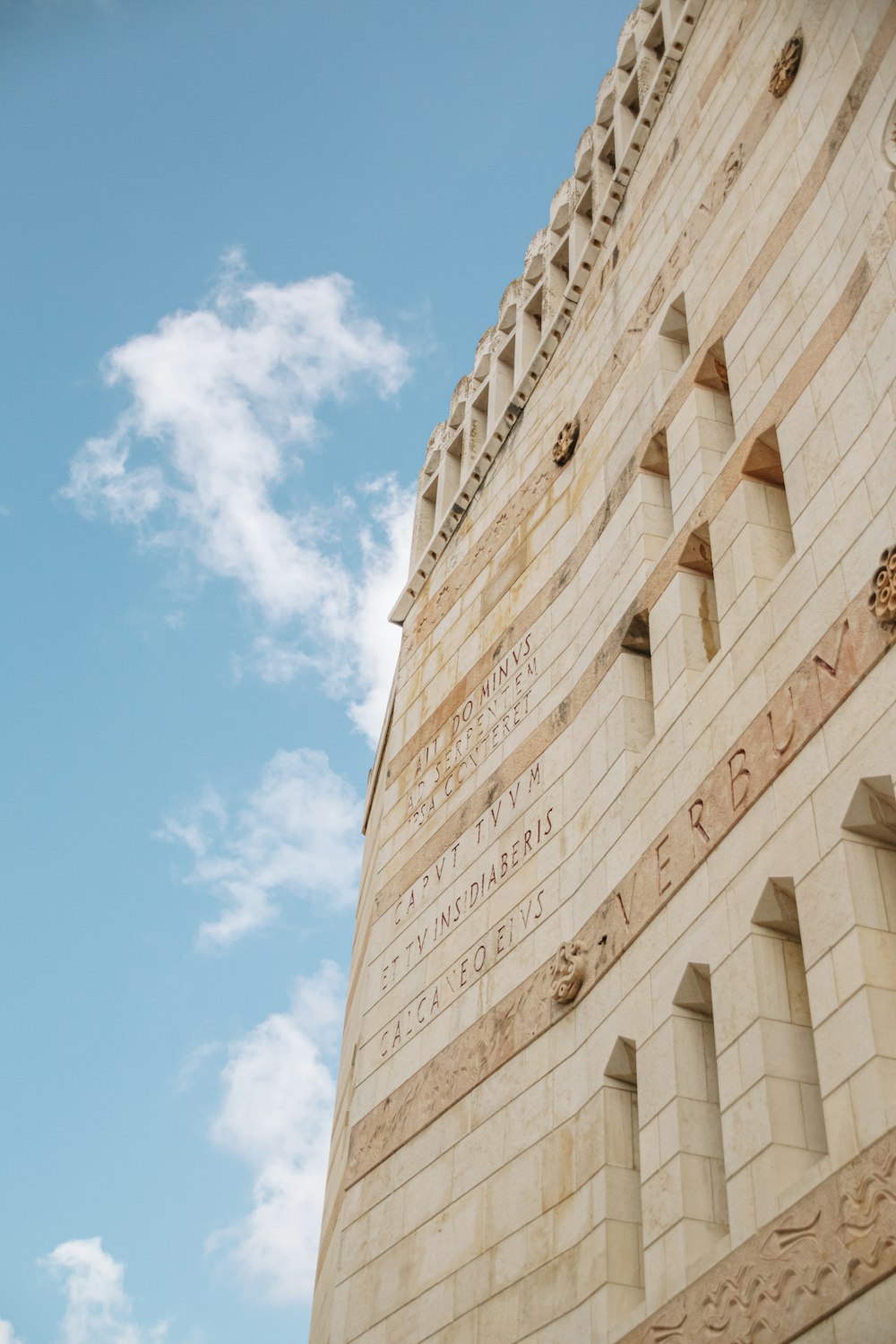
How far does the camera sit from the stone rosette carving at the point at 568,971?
12906 mm

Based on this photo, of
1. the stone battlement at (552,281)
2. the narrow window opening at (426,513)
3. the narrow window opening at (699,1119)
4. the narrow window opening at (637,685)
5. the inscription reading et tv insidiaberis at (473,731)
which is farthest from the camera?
the narrow window opening at (426,513)

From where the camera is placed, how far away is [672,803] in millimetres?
12305

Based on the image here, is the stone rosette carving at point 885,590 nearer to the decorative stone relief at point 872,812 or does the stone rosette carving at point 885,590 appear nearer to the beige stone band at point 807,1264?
the decorative stone relief at point 872,812

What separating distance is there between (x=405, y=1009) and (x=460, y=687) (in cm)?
438

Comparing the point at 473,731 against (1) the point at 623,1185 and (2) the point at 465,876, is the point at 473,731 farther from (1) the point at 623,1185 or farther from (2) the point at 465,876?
(1) the point at 623,1185

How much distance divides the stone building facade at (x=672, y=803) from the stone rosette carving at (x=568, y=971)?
26 mm

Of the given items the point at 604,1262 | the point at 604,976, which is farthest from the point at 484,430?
the point at 604,1262

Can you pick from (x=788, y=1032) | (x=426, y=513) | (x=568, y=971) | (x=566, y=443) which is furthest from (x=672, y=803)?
(x=426, y=513)

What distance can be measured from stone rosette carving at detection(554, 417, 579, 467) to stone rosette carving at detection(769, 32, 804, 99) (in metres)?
4.66

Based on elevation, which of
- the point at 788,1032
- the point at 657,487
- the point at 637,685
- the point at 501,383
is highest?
the point at 501,383

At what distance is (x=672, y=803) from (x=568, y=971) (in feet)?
6.25

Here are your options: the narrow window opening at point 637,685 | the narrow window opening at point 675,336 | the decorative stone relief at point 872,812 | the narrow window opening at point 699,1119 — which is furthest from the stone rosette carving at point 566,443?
the decorative stone relief at point 872,812

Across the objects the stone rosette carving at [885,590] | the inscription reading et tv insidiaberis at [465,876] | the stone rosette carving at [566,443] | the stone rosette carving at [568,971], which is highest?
the stone rosette carving at [566,443]

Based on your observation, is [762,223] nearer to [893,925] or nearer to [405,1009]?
[893,925]
